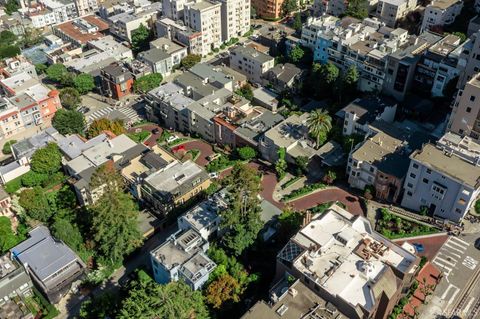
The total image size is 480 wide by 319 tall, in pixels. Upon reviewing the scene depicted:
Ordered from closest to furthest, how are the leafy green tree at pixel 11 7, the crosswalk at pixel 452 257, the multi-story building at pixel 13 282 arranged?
1. the multi-story building at pixel 13 282
2. the crosswalk at pixel 452 257
3. the leafy green tree at pixel 11 7

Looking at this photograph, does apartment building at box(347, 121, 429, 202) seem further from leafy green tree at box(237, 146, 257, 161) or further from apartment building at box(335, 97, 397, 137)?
leafy green tree at box(237, 146, 257, 161)

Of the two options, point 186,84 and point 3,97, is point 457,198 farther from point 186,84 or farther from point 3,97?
point 3,97

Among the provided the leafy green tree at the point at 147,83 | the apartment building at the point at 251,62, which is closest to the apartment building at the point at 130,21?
the leafy green tree at the point at 147,83

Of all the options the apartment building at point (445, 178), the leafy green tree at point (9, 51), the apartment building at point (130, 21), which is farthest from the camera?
the apartment building at point (130, 21)

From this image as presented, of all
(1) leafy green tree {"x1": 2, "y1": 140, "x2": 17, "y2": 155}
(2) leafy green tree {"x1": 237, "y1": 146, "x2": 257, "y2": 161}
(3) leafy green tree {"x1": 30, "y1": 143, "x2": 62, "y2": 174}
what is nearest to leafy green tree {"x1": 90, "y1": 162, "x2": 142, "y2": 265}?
(3) leafy green tree {"x1": 30, "y1": 143, "x2": 62, "y2": 174}

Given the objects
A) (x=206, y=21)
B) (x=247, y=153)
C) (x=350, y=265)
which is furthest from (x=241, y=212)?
(x=206, y=21)

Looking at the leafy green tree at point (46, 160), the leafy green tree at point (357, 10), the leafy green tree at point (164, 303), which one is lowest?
the leafy green tree at point (46, 160)

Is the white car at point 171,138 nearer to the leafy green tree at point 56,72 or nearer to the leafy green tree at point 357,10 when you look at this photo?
the leafy green tree at point 56,72
